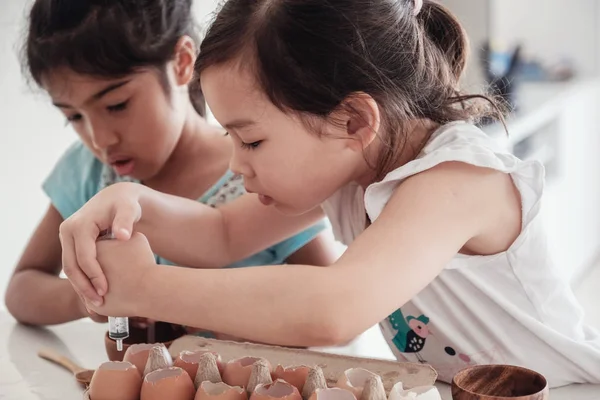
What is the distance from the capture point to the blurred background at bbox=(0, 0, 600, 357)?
1990 millimetres

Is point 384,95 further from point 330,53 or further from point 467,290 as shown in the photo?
point 467,290

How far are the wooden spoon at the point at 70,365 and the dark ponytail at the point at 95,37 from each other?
43cm

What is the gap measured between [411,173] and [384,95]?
108 mm

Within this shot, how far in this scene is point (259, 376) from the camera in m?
0.84

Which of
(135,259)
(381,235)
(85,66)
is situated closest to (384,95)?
(381,235)

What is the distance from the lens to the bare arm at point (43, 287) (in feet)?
4.34

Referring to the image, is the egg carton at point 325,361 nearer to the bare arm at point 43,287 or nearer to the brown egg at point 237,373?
the brown egg at point 237,373

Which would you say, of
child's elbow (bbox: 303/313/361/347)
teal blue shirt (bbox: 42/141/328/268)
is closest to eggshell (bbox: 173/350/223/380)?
child's elbow (bbox: 303/313/361/347)

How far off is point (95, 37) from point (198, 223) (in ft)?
1.09

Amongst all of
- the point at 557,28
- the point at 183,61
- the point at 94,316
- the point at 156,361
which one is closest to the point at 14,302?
the point at 94,316

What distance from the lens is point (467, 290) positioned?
3.57 ft

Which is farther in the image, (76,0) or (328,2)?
(76,0)

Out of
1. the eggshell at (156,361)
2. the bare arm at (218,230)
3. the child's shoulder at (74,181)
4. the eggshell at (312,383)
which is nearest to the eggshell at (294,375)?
the eggshell at (312,383)

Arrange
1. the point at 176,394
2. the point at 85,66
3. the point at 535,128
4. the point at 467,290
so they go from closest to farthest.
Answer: the point at 176,394 → the point at 467,290 → the point at 85,66 → the point at 535,128
